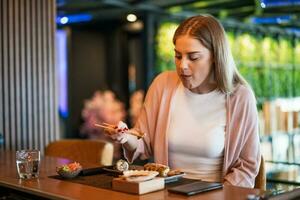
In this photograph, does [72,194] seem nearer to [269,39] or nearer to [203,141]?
[203,141]

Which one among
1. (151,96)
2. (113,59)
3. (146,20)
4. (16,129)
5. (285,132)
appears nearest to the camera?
(151,96)

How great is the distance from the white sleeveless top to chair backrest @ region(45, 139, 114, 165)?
77cm

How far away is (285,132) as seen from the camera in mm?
4641

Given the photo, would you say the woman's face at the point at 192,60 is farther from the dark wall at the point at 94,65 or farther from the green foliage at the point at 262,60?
the dark wall at the point at 94,65

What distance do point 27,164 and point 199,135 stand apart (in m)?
0.76

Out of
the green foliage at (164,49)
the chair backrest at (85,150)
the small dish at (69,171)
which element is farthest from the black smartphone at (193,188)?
the green foliage at (164,49)

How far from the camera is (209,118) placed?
2.14 meters

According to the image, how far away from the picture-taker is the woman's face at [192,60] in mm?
2055

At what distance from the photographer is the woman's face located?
205 cm

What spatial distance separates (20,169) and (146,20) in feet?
15.9

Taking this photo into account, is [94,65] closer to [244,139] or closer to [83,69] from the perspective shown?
[83,69]

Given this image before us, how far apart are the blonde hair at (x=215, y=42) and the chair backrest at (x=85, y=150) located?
1.02 metres

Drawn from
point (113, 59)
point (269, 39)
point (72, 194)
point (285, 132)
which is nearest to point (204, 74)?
point (72, 194)

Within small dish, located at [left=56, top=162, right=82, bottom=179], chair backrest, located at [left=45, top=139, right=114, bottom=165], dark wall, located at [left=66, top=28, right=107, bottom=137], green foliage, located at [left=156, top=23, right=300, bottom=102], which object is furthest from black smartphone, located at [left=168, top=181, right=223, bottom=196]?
dark wall, located at [left=66, top=28, right=107, bottom=137]
